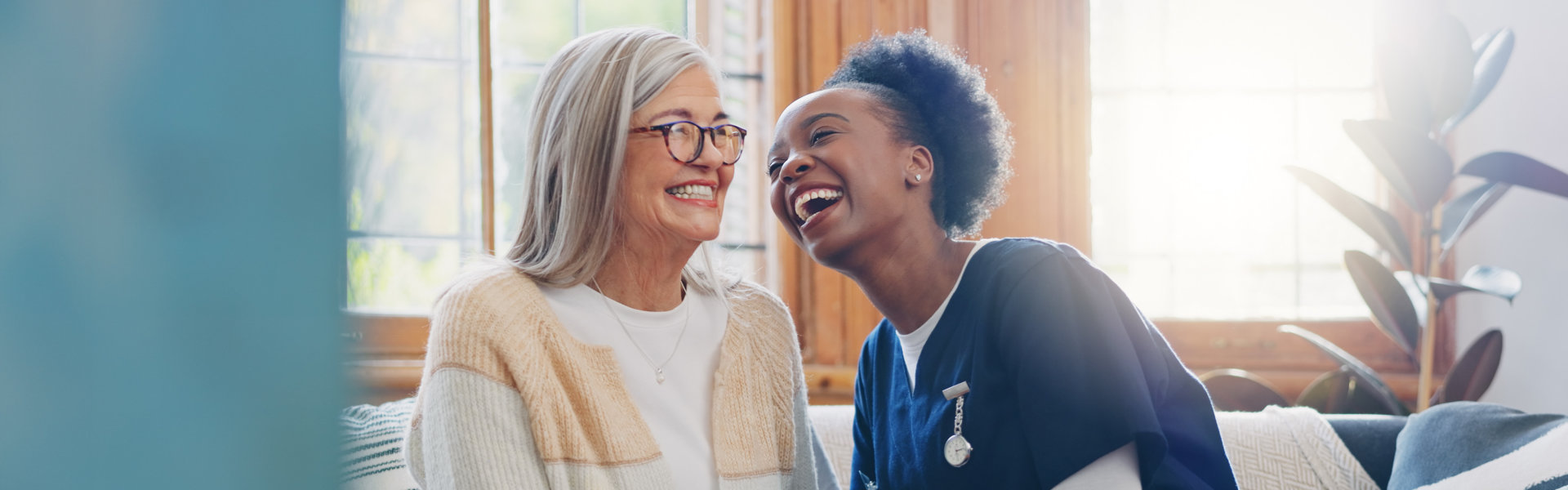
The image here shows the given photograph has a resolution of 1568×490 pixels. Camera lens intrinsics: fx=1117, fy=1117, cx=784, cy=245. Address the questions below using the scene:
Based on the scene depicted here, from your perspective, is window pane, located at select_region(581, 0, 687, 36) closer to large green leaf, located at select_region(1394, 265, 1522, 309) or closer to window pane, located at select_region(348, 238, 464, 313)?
window pane, located at select_region(348, 238, 464, 313)

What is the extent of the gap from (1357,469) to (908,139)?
1197 mm

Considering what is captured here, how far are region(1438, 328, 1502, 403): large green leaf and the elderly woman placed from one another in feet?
5.83

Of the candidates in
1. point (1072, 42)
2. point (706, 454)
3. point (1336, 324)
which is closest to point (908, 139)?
point (706, 454)

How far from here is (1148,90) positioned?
3234 mm

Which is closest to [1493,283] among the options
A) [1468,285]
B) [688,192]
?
[1468,285]

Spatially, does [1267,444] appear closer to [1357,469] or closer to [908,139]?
[1357,469]

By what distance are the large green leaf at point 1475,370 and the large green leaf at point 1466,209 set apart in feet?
0.74

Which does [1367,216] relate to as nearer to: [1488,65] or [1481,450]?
[1488,65]

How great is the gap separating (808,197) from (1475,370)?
191cm

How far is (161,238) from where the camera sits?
0.76 ft

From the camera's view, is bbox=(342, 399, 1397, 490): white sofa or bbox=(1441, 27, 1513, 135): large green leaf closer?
bbox=(342, 399, 1397, 490): white sofa

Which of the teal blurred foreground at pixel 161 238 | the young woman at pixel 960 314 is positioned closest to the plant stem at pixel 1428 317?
the young woman at pixel 960 314

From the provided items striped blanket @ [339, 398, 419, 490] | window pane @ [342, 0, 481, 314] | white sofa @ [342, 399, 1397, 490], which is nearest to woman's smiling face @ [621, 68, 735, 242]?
striped blanket @ [339, 398, 419, 490]

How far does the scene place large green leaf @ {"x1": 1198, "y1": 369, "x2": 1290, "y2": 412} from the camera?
108 inches
